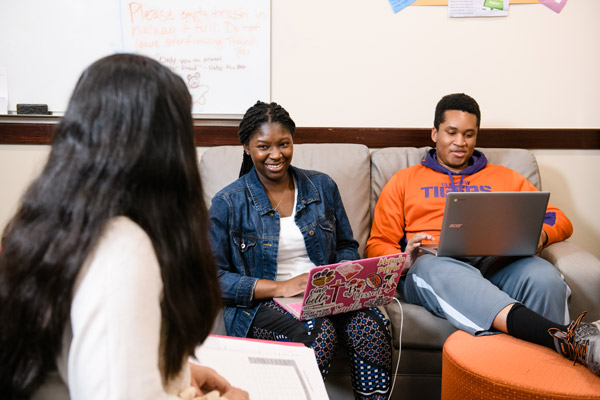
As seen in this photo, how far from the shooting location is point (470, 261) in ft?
6.12

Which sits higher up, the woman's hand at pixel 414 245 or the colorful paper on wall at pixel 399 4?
the colorful paper on wall at pixel 399 4

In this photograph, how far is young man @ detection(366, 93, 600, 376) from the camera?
4.65 feet

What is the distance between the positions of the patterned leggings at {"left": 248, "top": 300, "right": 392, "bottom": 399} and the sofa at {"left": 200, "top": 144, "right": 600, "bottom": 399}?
132mm

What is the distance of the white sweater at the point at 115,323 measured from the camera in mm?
546

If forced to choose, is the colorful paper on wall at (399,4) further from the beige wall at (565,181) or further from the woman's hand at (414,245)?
the woman's hand at (414,245)

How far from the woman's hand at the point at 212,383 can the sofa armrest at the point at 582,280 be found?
1.35 m

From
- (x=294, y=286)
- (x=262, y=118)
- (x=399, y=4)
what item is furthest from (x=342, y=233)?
(x=399, y=4)

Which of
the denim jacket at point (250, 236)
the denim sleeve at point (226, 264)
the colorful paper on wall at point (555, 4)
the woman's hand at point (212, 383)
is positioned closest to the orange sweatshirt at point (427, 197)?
the denim jacket at point (250, 236)

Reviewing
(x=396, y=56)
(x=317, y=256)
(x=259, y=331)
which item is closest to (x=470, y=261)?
(x=317, y=256)

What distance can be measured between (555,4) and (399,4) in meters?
0.67

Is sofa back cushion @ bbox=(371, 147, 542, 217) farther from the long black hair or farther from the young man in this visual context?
the long black hair

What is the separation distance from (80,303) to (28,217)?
0.44 ft

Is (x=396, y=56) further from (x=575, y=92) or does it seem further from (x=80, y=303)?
(x=80, y=303)

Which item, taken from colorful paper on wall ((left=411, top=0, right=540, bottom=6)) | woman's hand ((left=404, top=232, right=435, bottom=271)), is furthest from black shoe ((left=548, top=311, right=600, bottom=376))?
colorful paper on wall ((left=411, top=0, right=540, bottom=6))
